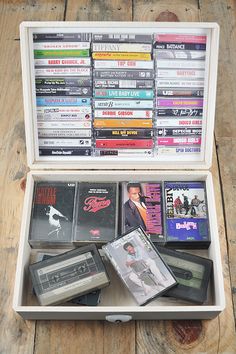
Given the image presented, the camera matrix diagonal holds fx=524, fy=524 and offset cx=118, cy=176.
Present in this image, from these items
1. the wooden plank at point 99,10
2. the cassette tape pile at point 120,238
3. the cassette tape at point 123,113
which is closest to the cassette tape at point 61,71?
the cassette tape at point 123,113

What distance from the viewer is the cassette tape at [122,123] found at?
61.9 inches

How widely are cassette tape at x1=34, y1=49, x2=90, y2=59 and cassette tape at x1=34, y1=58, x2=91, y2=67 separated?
11 mm

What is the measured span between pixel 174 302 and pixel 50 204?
0.46 meters

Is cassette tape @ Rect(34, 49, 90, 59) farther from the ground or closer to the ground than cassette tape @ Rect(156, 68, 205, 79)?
farther from the ground

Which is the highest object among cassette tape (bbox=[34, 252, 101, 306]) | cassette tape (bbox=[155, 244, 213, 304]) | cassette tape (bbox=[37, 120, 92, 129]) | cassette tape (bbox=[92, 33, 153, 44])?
cassette tape (bbox=[92, 33, 153, 44])

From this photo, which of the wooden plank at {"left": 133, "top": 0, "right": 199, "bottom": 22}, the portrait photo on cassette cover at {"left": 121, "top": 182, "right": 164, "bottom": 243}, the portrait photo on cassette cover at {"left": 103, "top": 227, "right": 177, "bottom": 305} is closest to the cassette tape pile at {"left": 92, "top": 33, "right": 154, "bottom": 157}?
the portrait photo on cassette cover at {"left": 121, "top": 182, "right": 164, "bottom": 243}

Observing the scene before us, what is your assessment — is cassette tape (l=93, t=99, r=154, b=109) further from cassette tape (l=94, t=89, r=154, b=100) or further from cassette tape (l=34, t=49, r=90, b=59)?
cassette tape (l=34, t=49, r=90, b=59)

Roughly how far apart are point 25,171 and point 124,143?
36cm

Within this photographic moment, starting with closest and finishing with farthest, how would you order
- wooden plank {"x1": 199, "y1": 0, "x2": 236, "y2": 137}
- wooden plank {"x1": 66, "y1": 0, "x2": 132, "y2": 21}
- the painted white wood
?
the painted white wood < wooden plank {"x1": 199, "y1": 0, "x2": 236, "y2": 137} < wooden plank {"x1": 66, "y1": 0, "x2": 132, "y2": 21}

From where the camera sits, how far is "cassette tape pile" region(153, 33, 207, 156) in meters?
1.49

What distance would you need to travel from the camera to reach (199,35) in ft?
4.86

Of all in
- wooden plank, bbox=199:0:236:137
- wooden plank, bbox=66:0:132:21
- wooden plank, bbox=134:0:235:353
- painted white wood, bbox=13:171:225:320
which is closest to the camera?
painted white wood, bbox=13:171:225:320

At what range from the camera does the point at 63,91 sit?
154 cm

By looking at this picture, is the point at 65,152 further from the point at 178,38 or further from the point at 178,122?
the point at 178,38
